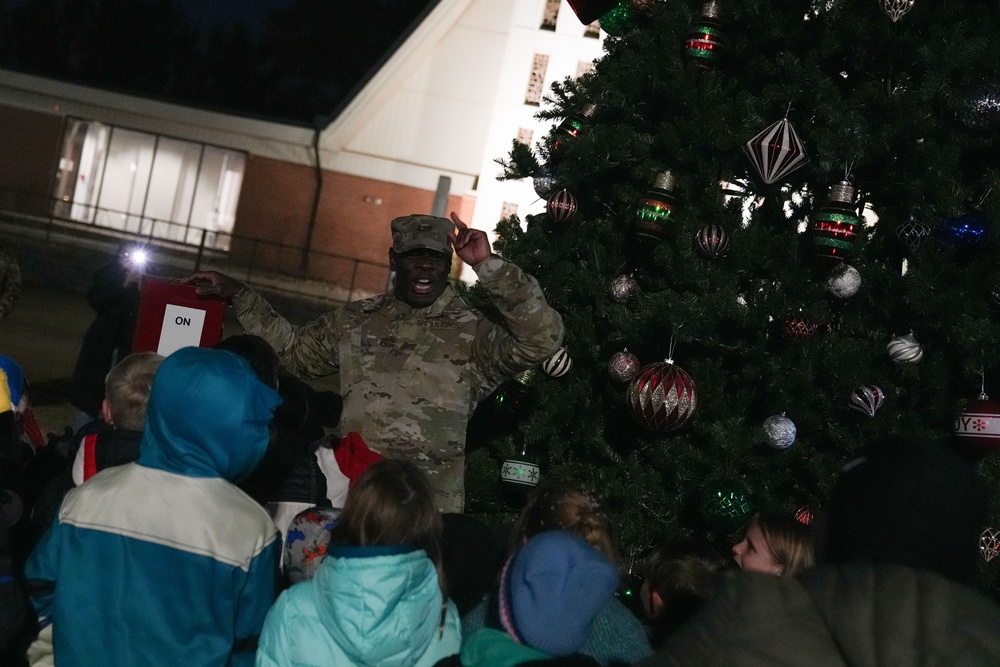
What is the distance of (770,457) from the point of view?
194 inches

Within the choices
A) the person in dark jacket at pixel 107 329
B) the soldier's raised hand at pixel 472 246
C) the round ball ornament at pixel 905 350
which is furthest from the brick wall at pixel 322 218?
the soldier's raised hand at pixel 472 246

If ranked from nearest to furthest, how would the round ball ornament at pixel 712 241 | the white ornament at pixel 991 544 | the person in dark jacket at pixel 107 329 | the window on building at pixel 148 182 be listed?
the white ornament at pixel 991 544, the round ball ornament at pixel 712 241, the person in dark jacket at pixel 107 329, the window on building at pixel 148 182

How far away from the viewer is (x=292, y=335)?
183 inches

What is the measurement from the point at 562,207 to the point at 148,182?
2570 centimetres

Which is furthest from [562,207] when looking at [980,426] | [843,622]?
[843,622]

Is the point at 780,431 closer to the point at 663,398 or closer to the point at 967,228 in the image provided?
the point at 663,398

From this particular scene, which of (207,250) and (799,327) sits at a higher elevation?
(799,327)

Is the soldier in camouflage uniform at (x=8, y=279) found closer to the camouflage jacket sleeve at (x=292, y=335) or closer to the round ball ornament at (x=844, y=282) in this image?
the camouflage jacket sleeve at (x=292, y=335)

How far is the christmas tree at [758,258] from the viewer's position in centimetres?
456

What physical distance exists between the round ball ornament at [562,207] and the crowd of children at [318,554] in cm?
230

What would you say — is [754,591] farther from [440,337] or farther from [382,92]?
[382,92]

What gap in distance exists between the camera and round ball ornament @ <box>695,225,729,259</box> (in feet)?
15.9

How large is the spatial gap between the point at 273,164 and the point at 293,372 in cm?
2280

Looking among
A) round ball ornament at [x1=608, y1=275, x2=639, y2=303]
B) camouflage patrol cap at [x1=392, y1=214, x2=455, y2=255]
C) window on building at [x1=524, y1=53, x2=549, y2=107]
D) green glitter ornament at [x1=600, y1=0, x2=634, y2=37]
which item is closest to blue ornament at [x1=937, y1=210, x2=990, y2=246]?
round ball ornament at [x1=608, y1=275, x2=639, y2=303]
